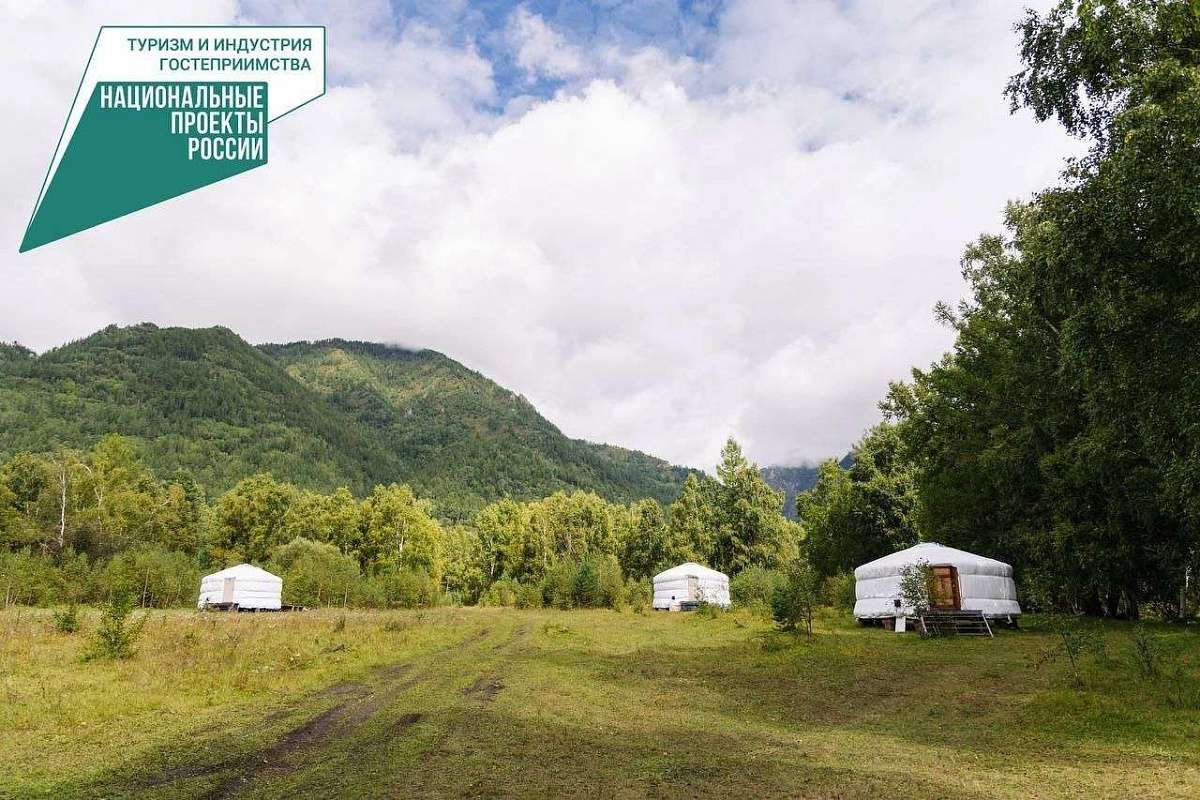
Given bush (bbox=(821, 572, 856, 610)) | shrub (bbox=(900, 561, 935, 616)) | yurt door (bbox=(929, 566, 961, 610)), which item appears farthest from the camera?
bush (bbox=(821, 572, 856, 610))

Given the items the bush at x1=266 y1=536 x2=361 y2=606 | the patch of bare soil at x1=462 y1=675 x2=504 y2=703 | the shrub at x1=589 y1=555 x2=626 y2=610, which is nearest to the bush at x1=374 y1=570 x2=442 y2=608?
the bush at x1=266 y1=536 x2=361 y2=606

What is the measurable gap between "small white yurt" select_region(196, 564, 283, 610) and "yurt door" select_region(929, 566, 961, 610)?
1591 inches

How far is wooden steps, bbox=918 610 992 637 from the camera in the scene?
79.2 ft

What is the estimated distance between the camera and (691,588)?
44.5m

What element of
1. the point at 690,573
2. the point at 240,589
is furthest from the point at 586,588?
the point at 240,589

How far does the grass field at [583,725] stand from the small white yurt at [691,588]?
26.6 meters

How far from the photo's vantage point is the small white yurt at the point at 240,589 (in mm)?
44959

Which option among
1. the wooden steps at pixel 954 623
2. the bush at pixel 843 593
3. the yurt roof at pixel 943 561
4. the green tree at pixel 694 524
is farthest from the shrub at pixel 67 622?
the green tree at pixel 694 524

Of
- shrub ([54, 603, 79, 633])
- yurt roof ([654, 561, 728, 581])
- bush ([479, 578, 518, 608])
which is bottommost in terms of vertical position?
bush ([479, 578, 518, 608])

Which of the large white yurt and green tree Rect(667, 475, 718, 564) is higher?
green tree Rect(667, 475, 718, 564)

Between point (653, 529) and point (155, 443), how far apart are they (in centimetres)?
12729

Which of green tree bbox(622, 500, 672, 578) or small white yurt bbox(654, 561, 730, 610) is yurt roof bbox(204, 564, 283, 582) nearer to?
small white yurt bbox(654, 561, 730, 610)

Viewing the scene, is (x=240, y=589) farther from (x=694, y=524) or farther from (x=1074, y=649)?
(x=1074, y=649)

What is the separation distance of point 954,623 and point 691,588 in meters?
21.5
